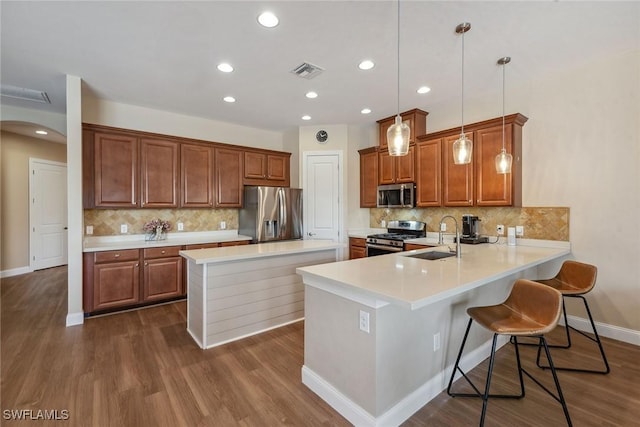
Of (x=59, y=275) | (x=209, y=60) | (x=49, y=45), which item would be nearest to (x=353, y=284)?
(x=209, y=60)

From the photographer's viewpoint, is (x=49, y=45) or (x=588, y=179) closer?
(x=49, y=45)

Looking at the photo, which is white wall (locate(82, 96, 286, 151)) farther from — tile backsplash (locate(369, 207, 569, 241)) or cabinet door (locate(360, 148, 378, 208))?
tile backsplash (locate(369, 207, 569, 241))

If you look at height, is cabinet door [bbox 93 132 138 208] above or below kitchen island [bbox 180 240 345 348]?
above

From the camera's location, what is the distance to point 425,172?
430 centimetres

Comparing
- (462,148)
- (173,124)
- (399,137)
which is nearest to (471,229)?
(462,148)

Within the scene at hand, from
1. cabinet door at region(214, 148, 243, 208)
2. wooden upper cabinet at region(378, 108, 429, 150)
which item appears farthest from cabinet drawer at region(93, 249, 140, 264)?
wooden upper cabinet at region(378, 108, 429, 150)

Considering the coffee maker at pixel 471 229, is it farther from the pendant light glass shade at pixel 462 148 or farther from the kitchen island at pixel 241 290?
the kitchen island at pixel 241 290

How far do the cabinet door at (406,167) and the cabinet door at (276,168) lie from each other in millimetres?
2090

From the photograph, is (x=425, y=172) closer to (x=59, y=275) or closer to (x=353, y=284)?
(x=353, y=284)

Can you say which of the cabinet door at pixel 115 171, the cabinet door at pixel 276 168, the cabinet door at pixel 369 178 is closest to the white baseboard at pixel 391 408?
the cabinet door at pixel 369 178

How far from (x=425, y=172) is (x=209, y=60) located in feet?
10.4

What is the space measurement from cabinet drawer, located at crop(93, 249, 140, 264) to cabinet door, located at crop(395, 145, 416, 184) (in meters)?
3.92

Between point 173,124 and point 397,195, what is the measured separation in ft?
12.4

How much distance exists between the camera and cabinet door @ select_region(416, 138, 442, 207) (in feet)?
13.6
